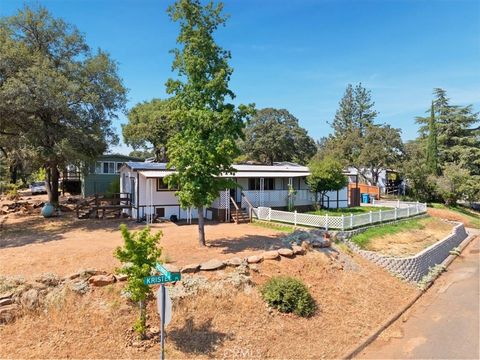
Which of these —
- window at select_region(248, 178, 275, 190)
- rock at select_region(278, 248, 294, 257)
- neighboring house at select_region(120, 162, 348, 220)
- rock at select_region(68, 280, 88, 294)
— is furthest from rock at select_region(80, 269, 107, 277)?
window at select_region(248, 178, 275, 190)

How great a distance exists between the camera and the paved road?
29.3ft

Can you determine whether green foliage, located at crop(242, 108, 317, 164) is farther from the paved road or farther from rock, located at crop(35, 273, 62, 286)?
rock, located at crop(35, 273, 62, 286)

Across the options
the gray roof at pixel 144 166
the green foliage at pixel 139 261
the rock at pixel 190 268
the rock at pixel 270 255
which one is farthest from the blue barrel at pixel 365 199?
the green foliage at pixel 139 261

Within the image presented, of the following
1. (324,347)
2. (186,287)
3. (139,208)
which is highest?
(139,208)

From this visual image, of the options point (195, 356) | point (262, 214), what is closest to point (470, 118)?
point (262, 214)

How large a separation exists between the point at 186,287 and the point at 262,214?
35.3 feet

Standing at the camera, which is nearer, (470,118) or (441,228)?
(441,228)

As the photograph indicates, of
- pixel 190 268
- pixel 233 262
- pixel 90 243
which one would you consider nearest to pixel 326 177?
pixel 233 262

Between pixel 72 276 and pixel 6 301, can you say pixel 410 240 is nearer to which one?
pixel 72 276

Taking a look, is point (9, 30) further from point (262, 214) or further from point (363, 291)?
point (363, 291)

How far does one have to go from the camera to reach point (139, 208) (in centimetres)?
1923

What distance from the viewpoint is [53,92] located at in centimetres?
1705

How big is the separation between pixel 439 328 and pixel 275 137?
140ft

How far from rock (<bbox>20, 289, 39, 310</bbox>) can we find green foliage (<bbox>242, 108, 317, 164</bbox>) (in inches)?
1777
